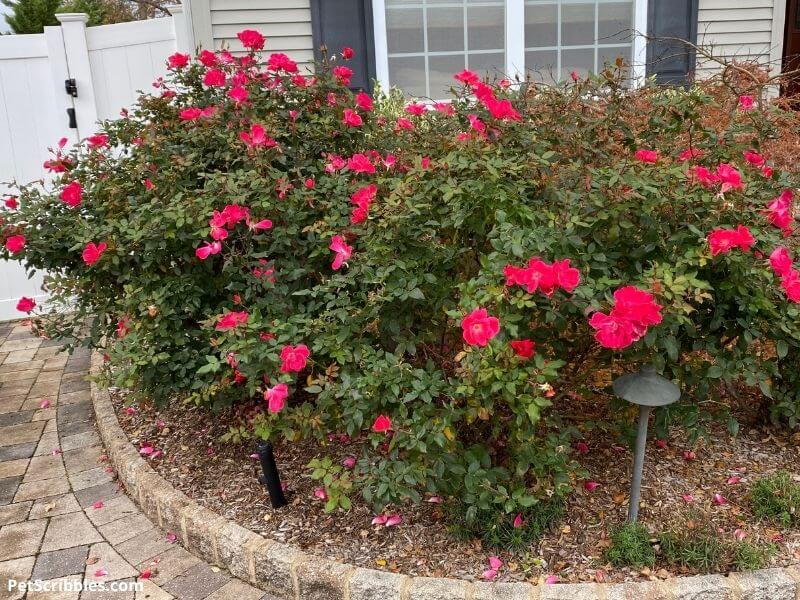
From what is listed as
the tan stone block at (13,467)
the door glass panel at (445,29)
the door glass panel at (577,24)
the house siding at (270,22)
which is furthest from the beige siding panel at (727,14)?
the tan stone block at (13,467)

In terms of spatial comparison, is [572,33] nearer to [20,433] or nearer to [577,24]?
[577,24]

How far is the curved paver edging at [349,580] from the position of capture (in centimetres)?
194

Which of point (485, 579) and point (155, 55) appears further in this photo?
point (155, 55)

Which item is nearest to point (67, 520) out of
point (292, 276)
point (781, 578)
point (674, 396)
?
point (292, 276)

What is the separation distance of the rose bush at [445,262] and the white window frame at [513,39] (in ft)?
6.96

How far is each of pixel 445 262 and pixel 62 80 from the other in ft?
13.3

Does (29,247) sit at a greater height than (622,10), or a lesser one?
lesser

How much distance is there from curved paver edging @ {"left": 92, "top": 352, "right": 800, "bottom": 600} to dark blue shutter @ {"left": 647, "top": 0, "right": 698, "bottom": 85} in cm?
406

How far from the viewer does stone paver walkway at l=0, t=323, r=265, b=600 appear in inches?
88.4

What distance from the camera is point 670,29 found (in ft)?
16.8

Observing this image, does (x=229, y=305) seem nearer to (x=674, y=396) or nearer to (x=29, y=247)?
(x=29, y=247)

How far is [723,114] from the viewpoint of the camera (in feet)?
11.1

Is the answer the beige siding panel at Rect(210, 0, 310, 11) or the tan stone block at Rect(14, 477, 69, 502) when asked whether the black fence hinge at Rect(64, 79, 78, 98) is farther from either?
the tan stone block at Rect(14, 477, 69, 502)

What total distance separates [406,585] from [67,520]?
1455mm
